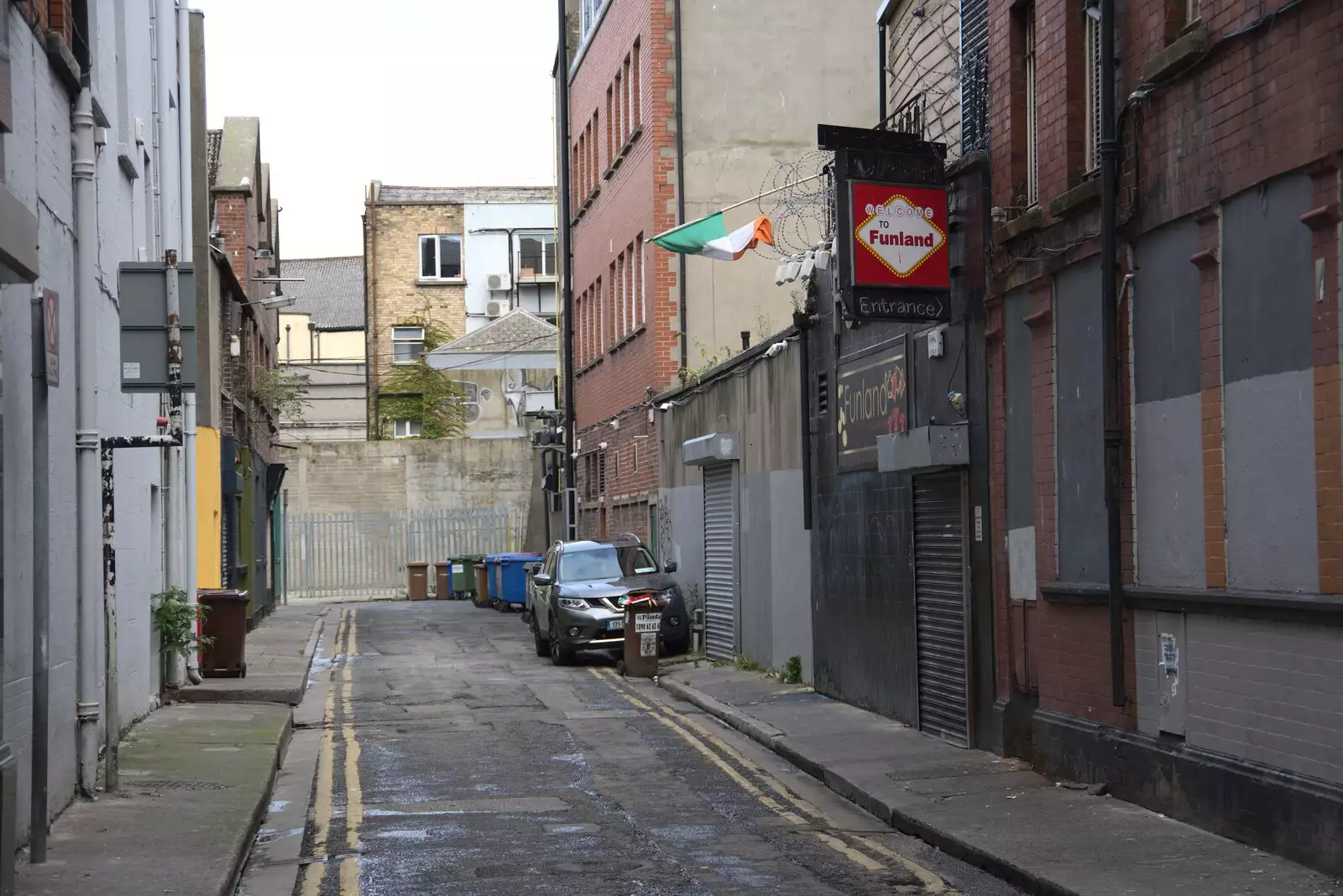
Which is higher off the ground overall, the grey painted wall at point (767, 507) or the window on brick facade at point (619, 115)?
the window on brick facade at point (619, 115)

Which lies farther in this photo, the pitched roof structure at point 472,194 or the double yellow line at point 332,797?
the pitched roof structure at point 472,194

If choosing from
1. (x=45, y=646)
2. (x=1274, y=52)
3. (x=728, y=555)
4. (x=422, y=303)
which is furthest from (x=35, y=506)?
(x=422, y=303)

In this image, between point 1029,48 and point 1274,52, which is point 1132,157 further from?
point 1029,48

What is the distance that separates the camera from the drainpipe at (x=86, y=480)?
10.9 meters

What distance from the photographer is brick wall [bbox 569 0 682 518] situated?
2780 cm

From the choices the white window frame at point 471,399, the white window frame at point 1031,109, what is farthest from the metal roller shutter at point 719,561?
the white window frame at point 471,399

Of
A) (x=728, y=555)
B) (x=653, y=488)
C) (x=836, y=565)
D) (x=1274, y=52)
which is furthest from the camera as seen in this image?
(x=653, y=488)

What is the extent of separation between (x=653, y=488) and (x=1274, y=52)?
→ 66.1 ft

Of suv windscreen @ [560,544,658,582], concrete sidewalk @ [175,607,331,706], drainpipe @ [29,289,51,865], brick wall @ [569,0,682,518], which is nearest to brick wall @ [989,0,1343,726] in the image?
drainpipe @ [29,289,51,865]

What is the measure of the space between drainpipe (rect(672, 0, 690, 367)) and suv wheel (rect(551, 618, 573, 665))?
5928 mm

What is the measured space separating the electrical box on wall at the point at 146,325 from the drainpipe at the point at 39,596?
291cm

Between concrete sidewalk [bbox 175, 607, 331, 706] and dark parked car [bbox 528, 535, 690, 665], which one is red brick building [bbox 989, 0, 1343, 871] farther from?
dark parked car [bbox 528, 535, 690, 665]

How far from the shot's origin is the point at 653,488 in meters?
28.4

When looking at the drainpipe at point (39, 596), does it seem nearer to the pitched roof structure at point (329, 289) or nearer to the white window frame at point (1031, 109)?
the white window frame at point (1031, 109)
